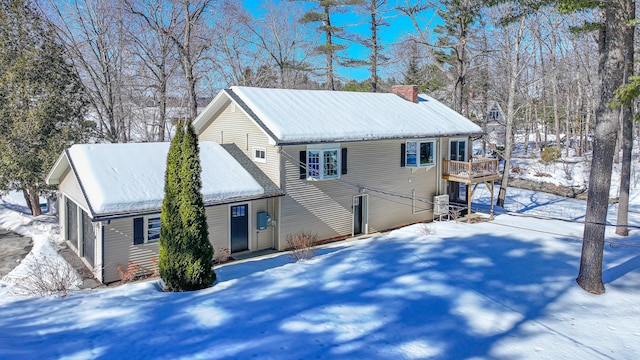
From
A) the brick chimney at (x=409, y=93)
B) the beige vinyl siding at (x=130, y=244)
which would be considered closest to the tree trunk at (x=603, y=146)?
the beige vinyl siding at (x=130, y=244)

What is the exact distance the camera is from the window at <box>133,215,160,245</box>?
12.6m

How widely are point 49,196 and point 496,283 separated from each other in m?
→ 18.3

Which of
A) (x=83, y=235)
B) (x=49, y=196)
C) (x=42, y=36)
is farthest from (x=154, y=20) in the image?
(x=83, y=235)

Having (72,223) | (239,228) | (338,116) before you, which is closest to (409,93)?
(338,116)

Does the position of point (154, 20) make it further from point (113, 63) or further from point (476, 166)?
point (476, 166)

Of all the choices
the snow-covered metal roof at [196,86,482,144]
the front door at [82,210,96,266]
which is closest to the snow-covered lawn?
the front door at [82,210,96,266]

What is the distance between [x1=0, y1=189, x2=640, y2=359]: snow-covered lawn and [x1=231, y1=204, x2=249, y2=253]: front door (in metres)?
1.60

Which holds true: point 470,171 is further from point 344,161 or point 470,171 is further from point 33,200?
point 33,200

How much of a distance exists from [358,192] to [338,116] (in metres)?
3.01

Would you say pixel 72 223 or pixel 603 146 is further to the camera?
pixel 72 223

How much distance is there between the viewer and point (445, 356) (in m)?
6.98

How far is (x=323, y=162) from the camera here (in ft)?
51.8

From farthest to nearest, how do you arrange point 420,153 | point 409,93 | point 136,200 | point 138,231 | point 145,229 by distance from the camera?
1. point 409,93
2. point 420,153
3. point 145,229
4. point 138,231
5. point 136,200

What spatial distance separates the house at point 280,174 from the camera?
41.7ft
